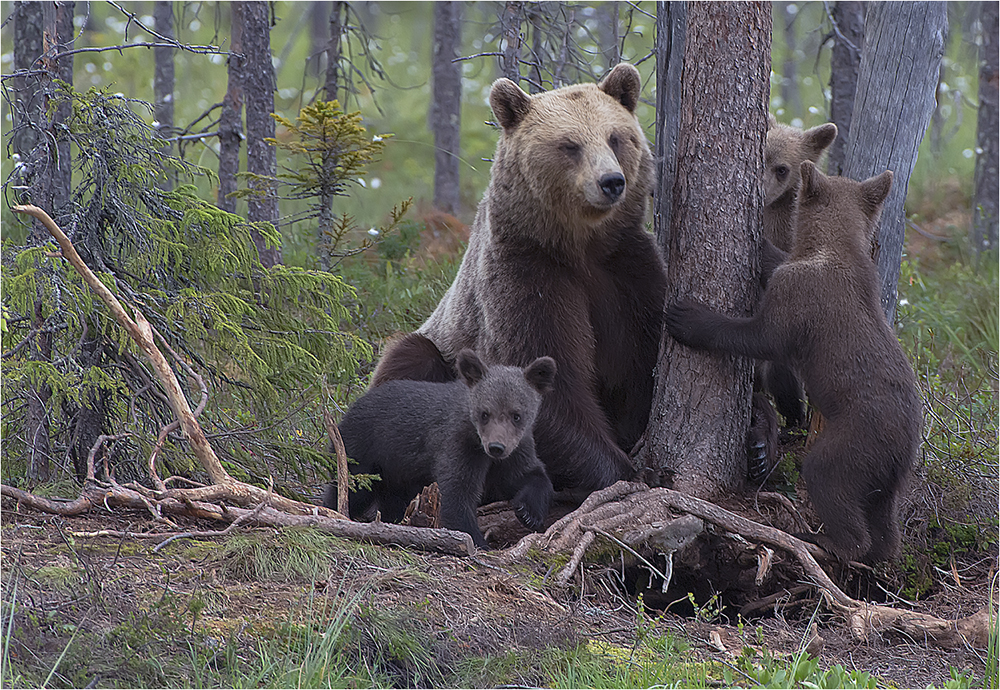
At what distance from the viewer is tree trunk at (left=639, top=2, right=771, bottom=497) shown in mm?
4867

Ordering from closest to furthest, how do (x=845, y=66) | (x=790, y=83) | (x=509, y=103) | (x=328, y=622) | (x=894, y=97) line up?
(x=328, y=622) < (x=509, y=103) < (x=894, y=97) < (x=845, y=66) < (x=790, y=83)

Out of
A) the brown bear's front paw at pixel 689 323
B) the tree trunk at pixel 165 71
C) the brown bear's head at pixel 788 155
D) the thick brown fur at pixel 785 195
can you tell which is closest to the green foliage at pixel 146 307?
the brown bear's front paw at pixel 689 323

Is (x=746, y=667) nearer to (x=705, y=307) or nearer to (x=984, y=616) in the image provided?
(x=984, y=616)

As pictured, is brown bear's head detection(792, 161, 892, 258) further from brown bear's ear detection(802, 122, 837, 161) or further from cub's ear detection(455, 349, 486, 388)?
cub's ear detection(455, 349, 486, 388)

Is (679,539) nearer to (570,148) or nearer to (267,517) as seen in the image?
(267,517)

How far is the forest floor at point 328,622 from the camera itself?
10.7 feet

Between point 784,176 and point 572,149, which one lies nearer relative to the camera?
point 572,149

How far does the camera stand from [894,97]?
5.93m

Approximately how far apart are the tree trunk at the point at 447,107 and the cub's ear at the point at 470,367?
925cm

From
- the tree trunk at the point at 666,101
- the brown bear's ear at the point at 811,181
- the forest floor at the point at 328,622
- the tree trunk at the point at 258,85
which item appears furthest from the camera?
the tree trunk at the point at 258,85

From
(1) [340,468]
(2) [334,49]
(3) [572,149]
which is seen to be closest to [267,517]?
(1) [340,468]

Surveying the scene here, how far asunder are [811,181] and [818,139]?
1159mm

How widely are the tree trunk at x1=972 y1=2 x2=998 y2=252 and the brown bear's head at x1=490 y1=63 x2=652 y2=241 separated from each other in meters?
8.51

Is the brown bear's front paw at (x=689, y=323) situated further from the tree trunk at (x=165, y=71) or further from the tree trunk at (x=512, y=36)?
the tree trunk at (x=165, y=71)
